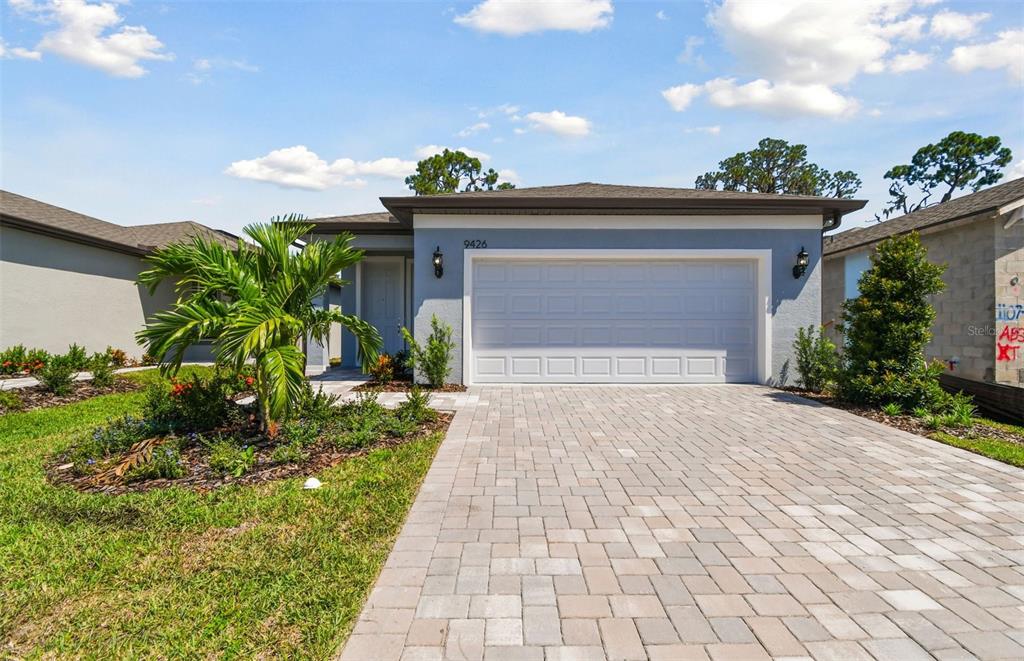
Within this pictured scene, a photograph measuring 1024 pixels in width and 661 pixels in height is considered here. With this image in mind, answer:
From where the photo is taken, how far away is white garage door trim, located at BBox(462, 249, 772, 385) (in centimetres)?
924

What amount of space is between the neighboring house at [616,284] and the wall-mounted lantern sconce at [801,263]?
44 mm

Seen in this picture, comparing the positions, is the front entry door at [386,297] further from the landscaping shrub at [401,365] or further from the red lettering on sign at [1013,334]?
the red lettering on sign at [1013,334]

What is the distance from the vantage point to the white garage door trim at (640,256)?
9.24 meters

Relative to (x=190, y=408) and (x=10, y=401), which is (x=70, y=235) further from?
(x=190, y=408)

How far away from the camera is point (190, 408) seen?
544 centimetres

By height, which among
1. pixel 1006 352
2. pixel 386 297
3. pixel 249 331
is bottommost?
pixel 1006 352

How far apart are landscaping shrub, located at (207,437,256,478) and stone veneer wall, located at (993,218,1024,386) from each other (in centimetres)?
1260

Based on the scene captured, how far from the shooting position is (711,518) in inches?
134

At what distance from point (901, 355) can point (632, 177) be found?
10989 millimetres

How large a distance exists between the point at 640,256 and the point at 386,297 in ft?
20.5

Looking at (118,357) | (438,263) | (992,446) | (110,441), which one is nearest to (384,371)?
(438,263)

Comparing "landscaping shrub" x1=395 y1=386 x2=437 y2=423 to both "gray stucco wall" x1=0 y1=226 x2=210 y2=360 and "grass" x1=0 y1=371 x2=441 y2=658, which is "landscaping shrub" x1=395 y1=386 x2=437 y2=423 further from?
"gray stucco wall" x1=0 y1=226 x2=210 y2=360

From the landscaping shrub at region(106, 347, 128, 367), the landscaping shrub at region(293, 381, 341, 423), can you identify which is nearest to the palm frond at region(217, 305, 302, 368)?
the landscaping shrub at region(293, 381, 341, 423)

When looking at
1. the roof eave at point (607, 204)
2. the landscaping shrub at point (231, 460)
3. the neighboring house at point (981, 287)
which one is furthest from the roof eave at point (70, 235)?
the neighboring house at point (981, 287)
